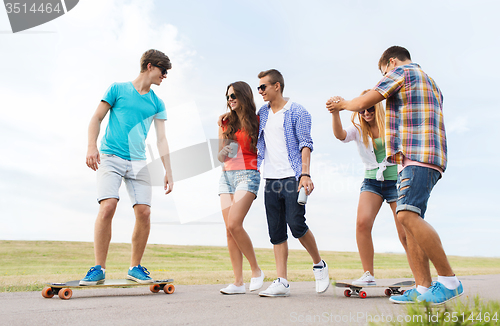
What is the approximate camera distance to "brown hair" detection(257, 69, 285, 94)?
4977mm

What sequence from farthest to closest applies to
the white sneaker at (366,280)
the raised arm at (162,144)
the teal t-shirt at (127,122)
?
the raised arm at (162,144) < the teal t-shirt at (127,122) < the white sneaker at (366,280)

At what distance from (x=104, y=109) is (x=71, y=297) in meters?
2.35

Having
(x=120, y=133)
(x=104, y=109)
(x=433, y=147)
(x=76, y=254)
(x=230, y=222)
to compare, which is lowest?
(x=76, y=254)

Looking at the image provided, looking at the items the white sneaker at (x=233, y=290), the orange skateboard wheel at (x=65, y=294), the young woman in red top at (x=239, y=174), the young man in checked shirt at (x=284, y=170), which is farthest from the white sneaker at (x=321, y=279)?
the orange skateboard wheel at (x=65, y=294)

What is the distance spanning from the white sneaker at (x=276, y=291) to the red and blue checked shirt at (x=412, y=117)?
1.91m

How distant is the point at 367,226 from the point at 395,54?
2040 mm

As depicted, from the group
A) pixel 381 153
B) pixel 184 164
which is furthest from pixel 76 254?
pixel 381 153

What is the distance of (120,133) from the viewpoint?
195 inches

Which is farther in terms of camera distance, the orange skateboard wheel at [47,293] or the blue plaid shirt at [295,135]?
the blue plaid shirt at [295,135]

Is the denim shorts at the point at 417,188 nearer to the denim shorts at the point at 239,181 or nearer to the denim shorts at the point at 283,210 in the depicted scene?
the denim shorts at the point at 283,210

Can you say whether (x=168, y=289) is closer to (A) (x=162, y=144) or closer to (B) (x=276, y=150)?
(A) (x=162, y=144)

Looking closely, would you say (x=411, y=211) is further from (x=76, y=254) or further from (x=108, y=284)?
(x=76, y=254)

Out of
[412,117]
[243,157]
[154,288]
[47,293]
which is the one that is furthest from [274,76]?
[47,293]

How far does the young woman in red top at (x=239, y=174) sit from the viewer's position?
4695 millimetres
